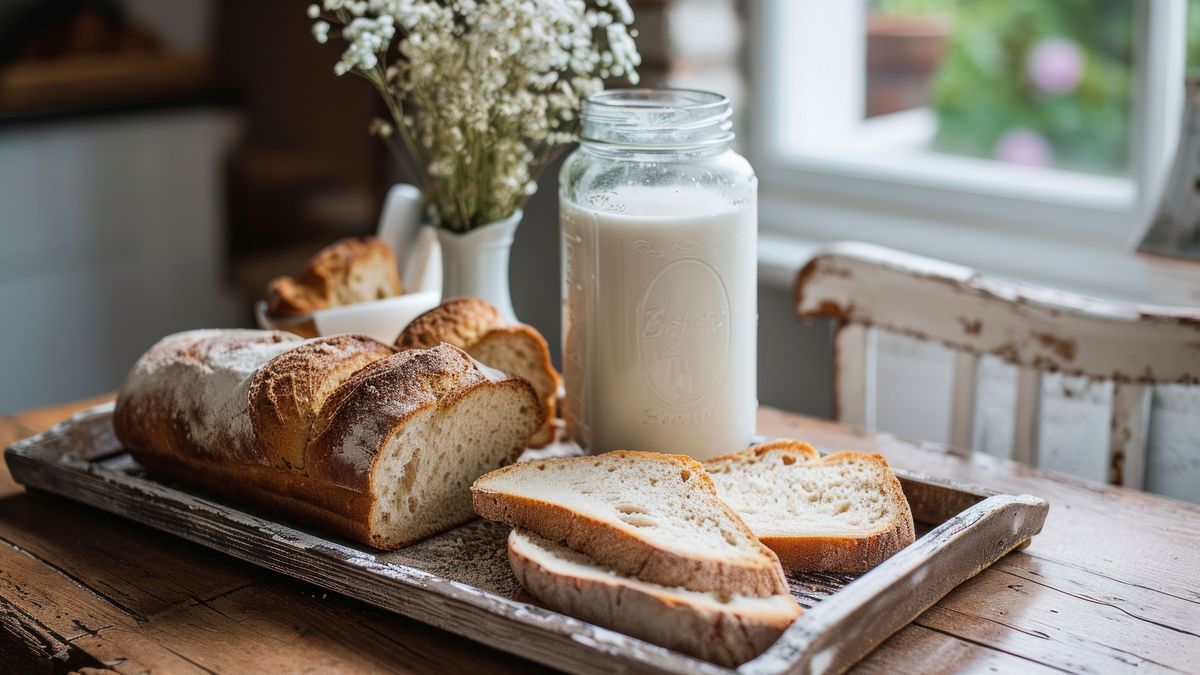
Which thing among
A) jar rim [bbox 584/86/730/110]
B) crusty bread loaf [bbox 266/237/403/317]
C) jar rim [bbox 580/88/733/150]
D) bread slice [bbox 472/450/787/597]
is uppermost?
jar rim [bbox 584/86/730/110]

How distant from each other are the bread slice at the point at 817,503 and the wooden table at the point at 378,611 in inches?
2.8

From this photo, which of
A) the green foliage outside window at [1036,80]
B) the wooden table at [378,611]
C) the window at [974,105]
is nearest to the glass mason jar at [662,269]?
the wooden table at [378,611]

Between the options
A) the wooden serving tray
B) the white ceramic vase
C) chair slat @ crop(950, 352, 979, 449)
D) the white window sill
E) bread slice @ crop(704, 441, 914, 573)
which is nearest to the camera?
the wooden serving tray

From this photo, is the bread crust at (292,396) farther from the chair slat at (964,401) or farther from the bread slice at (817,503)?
the chair slat at (964,401)

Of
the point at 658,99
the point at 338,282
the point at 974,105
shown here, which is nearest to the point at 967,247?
the point at 658,99

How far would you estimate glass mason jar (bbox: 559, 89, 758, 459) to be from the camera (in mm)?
1086

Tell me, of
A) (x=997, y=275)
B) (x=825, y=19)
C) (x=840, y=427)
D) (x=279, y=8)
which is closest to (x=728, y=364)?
(x=840, y=427)

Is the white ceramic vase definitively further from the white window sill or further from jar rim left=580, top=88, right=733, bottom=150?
the white window sill

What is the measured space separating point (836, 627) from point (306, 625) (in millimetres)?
408

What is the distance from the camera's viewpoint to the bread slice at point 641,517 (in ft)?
2.84

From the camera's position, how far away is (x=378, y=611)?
0.97 metres

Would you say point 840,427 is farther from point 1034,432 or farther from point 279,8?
point 279,8

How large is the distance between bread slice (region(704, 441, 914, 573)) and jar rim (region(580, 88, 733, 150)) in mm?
292

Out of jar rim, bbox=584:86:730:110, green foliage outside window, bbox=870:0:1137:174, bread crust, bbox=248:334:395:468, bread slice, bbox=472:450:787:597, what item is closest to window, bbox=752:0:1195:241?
green foliage outside window, bbox=870:0:1137:174
